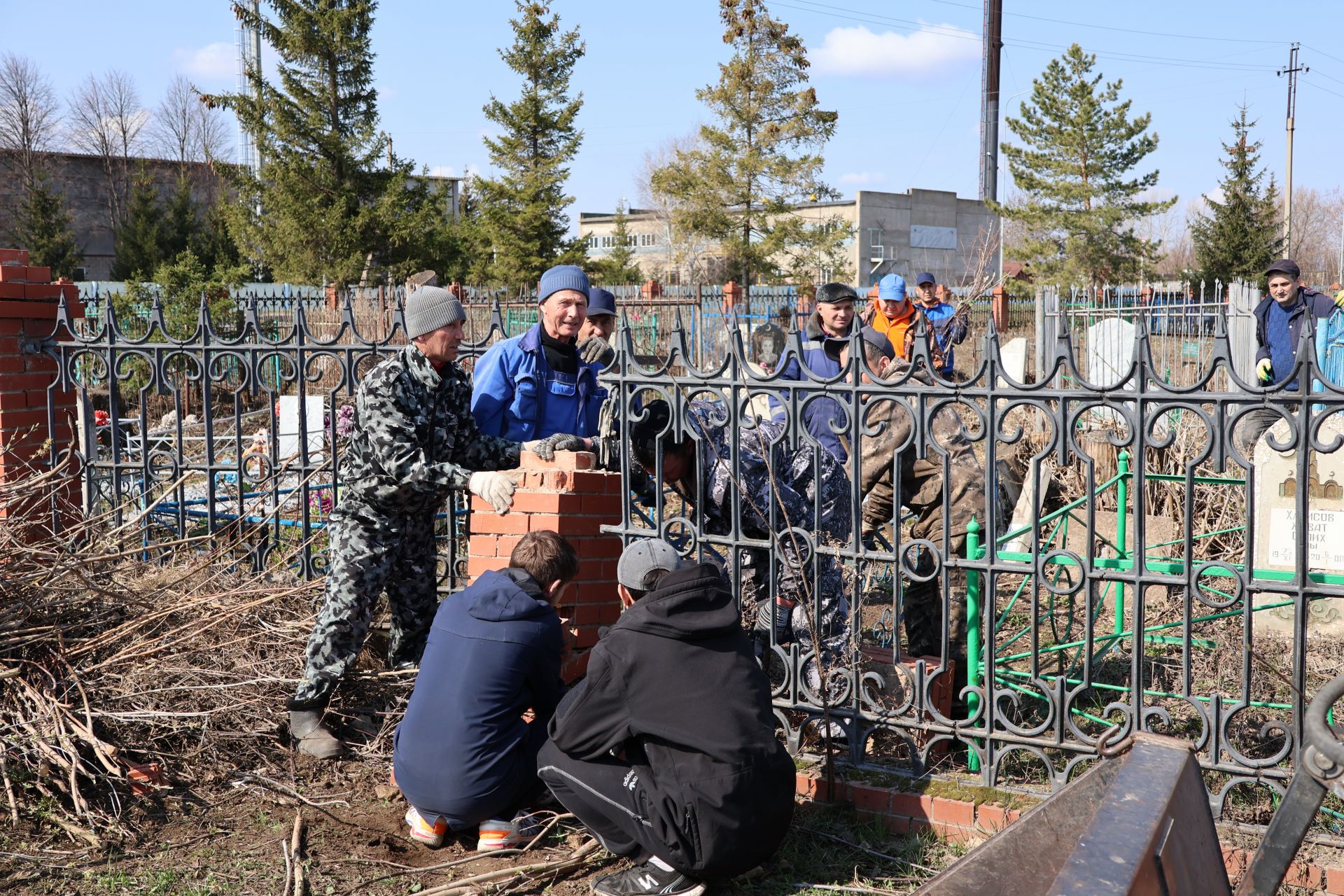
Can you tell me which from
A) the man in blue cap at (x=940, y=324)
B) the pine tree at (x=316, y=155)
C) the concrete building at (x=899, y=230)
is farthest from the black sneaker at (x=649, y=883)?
the concrete building at (x=899, y=230)

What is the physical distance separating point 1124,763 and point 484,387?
9.74 ft

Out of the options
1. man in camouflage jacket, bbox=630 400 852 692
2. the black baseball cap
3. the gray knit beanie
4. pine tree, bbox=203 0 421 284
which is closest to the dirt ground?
man in camouflage jacket, bbox=630 400 852 692

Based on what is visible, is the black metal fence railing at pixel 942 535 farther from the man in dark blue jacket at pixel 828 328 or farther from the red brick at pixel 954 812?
the man in dark blue jacket at pixel 828 328

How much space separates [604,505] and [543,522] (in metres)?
0.27

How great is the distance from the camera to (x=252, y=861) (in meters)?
3.41

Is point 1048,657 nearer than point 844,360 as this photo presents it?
No

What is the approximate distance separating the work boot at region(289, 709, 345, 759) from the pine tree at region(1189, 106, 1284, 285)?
30428 mm

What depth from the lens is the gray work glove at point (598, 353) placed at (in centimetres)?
422

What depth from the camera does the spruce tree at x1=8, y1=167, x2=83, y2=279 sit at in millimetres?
34438

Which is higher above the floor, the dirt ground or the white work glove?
the white work glove

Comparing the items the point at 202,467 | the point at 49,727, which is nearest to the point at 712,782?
the point at 49,727

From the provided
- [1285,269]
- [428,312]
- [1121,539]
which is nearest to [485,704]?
[428,312]

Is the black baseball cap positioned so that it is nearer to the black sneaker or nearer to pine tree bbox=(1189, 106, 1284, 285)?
the black sneaker

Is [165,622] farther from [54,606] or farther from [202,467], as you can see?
[202,467]
